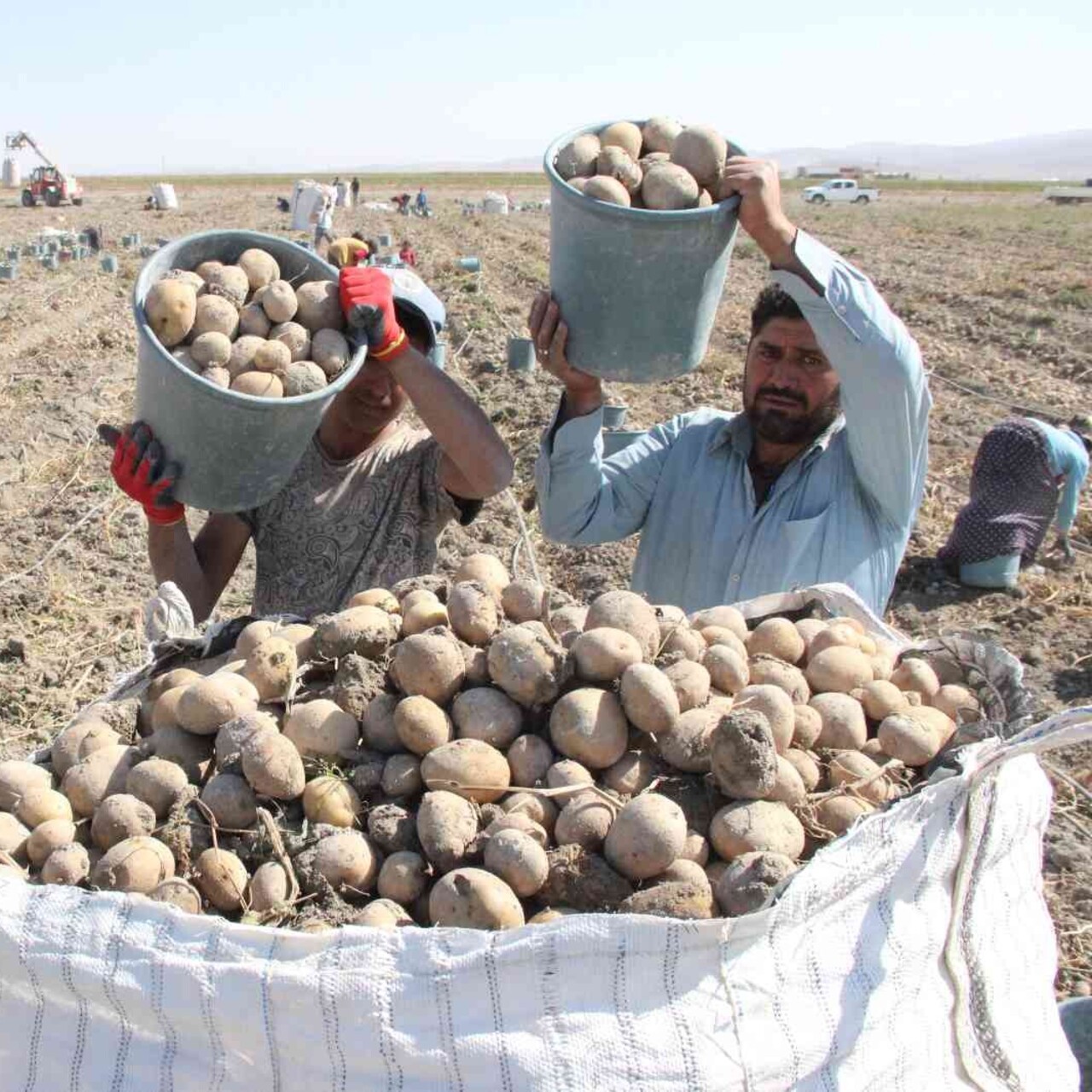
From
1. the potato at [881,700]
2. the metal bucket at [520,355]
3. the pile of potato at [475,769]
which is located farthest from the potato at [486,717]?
the metal bucket at [520,355]

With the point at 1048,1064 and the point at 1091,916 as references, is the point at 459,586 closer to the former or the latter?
the point at 1048,1064

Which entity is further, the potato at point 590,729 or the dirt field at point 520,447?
the dirt field at point 520,447

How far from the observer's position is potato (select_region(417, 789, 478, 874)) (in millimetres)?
1660

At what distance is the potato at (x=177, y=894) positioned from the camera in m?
1.57

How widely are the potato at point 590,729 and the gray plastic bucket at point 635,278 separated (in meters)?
1.08

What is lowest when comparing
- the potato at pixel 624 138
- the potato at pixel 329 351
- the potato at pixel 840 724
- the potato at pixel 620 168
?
the potato at pixel 840 724

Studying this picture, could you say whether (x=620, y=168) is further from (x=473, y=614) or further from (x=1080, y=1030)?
(x=1080, y=1030)

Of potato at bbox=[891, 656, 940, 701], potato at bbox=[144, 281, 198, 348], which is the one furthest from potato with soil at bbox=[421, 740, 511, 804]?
potato at bbox=[144, 281, 198, 348]

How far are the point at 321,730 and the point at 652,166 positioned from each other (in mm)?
1476

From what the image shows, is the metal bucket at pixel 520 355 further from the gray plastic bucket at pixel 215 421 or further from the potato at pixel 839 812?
the potato at pixel 839 812

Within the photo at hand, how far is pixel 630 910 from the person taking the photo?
1.53 meters

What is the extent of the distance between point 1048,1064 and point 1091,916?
5.40 ft

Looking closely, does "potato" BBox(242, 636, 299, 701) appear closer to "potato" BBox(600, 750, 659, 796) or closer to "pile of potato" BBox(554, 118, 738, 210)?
"potato" BBox(600, 750, 659, 796)

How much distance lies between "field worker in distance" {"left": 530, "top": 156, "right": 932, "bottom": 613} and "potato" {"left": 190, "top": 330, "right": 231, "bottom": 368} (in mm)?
751
